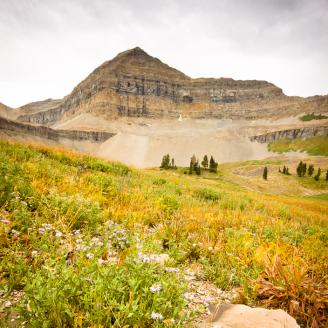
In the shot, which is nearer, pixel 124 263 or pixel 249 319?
pixel 249 319

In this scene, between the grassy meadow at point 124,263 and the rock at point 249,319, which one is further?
the rock at point 249,319

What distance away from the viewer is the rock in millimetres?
A: 2688

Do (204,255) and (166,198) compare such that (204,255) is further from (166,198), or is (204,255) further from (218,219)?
(166,198)

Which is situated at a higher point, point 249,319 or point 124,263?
point 124,263

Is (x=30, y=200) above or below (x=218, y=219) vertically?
above

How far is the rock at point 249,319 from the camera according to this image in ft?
8.82

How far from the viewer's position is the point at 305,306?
131 inches

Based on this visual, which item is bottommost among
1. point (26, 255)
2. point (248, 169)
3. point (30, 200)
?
point (248, 169)

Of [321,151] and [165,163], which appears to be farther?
[321,151]

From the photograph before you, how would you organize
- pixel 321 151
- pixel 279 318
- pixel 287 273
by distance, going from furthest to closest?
pixel 321 151
pixel 287 273
pixel 279 318

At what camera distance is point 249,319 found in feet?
9.21

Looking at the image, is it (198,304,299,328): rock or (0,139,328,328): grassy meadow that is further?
(198,304,299,328): rock

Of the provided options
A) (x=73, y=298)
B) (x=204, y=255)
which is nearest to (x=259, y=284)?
(x=204, y=255)

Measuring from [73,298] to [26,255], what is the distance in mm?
1399
